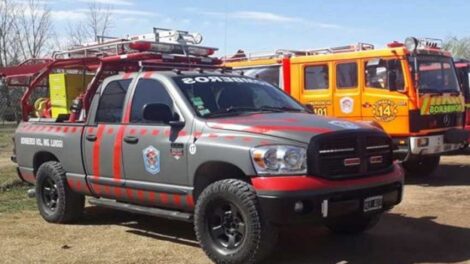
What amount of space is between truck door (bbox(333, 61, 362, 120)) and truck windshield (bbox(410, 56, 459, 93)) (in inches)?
46.2

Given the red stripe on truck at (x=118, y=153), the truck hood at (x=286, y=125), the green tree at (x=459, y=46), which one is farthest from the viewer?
the green tree at (x=459, y=46)

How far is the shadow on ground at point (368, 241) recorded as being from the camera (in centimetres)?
612

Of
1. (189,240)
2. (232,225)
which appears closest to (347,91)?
(189,240)

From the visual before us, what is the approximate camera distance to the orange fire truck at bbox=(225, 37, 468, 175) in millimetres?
11211

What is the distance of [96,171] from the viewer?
7.46 m

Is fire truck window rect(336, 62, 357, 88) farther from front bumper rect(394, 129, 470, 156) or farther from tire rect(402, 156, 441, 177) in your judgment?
tire rect(402, 156, 441, 177)

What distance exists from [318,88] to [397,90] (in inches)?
70.8

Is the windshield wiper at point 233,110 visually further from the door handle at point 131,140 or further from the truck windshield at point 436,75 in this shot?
the truck windshield at point 436,75

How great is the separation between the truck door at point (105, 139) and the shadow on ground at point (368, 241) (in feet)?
2.43

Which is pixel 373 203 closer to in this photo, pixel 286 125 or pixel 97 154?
pixel 286 125

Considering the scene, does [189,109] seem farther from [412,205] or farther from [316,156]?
[412,205]

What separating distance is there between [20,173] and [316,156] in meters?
5.14

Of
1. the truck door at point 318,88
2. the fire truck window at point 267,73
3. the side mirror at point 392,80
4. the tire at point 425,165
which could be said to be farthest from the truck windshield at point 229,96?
the tire at point 425,165

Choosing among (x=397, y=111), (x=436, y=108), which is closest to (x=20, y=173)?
(x=397, y=111)
